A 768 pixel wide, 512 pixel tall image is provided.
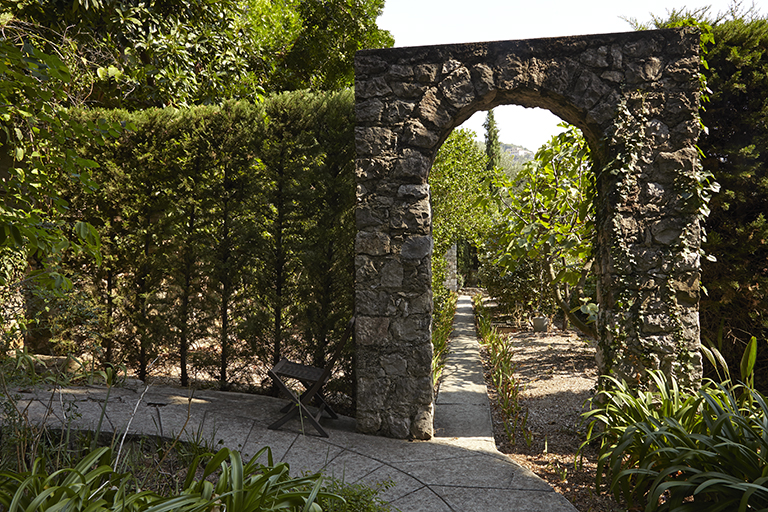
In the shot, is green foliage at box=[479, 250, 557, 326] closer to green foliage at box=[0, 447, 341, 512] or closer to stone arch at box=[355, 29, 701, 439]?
stone arch at box=[355, 29, 701, 439]

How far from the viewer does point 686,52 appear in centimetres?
331

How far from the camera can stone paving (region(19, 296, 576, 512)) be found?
2701mm

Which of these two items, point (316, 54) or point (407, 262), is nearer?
point (407, 262)

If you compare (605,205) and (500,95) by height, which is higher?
(500,95)

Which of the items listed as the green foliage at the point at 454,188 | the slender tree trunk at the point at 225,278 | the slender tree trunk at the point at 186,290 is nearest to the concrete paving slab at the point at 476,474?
the slender tree trunk at the point at 225,278

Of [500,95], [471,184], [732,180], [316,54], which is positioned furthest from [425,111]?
[316,54]

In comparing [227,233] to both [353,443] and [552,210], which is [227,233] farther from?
[552,210]

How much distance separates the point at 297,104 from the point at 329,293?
1.73m

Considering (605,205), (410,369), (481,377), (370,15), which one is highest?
(370,15)

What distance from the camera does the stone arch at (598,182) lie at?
3.36 metres

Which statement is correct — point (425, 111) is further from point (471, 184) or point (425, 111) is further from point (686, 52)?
point (471, 184)

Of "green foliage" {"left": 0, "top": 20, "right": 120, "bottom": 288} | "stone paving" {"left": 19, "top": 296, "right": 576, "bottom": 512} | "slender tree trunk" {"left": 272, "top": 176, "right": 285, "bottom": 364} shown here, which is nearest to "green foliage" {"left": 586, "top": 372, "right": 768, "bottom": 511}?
"stone paving" {"left": 19, "top": 296, "right": 576, "bottom": 512}

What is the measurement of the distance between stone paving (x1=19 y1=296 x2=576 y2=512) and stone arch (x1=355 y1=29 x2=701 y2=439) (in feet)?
1.12

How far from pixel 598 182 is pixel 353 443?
9.30 ft
